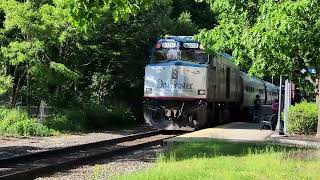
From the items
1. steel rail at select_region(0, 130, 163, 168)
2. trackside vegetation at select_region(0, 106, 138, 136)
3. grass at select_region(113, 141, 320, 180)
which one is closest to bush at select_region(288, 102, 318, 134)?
grass at select_region(113, 141, 320, 180)

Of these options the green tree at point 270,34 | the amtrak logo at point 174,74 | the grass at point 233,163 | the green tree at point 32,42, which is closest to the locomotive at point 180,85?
the amtrak logo at point 174,74

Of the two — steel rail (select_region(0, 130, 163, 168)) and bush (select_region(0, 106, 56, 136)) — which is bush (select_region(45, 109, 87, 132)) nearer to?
bush (select_region(0, 106, 56, 136))

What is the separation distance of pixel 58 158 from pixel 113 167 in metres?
2.29

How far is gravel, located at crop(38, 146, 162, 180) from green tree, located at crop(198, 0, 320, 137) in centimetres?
381

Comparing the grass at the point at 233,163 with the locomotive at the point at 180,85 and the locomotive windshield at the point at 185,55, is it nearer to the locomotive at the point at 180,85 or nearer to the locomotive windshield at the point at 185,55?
the locomotive at the point at 180,85

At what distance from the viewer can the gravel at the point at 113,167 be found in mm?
11748

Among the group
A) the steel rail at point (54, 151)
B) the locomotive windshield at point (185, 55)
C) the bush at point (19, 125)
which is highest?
the locomotive windshield at point (185, 55)

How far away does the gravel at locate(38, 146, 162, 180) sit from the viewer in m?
11.7

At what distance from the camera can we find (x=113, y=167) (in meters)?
13.3

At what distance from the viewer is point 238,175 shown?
10.1m

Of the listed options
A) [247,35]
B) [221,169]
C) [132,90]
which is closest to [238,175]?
[221,169]

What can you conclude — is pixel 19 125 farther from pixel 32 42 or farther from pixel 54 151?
pixel 54 151

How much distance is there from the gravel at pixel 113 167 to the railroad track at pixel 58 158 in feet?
0.98

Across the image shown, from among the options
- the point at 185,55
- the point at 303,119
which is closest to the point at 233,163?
the point at 303,119
